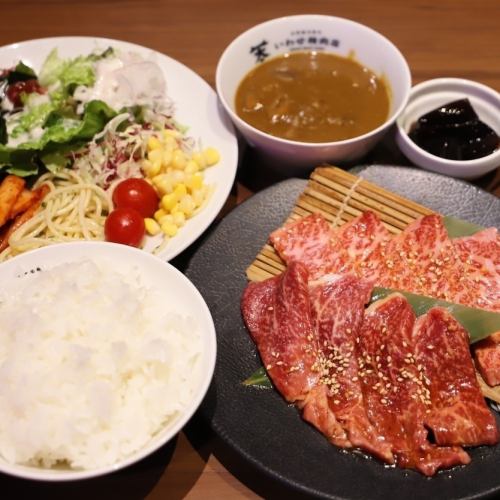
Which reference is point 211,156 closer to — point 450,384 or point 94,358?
point 94,358

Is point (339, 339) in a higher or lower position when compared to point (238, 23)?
lower

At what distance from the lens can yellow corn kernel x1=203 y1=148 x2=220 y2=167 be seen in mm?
3238

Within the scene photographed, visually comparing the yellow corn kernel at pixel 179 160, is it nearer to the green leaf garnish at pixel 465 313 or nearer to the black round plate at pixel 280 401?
the black round plate at pixel 280 401

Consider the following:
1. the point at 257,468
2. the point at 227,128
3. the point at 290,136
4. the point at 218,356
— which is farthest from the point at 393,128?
the point at 257,468

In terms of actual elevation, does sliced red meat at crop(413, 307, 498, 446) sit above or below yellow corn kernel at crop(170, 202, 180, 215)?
below

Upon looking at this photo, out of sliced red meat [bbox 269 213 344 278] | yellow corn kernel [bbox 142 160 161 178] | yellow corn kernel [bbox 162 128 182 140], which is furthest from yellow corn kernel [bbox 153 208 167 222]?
sliced red meat [bbox 269 213 344 278]

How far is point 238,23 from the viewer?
173 inches

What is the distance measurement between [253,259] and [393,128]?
119 centimetres

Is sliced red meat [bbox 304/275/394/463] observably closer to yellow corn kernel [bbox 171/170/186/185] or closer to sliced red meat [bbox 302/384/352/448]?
sliced red meat [bbox 302/384/352/448]

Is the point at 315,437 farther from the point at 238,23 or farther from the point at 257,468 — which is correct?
the point at 238,23

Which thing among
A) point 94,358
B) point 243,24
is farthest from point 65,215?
point 243,24

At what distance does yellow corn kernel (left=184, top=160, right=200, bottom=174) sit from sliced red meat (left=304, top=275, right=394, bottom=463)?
3.19 feet

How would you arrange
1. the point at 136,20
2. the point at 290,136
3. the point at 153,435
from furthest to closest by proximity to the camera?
the point at 136,20 → the point at 290,136 → the point at 153,435

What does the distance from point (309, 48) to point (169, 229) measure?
1.52m
